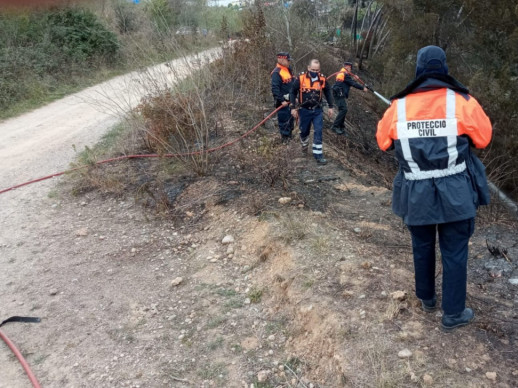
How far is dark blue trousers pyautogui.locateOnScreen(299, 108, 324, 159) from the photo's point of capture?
704 cm

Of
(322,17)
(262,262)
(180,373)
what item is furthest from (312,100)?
(322,17)

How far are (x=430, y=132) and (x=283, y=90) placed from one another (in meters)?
5.24

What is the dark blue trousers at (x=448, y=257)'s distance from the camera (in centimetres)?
302

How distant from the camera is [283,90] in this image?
7.94 m

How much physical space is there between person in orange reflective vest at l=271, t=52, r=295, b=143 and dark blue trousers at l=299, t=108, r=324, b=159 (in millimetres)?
547

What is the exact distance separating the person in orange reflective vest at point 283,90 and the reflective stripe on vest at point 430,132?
15.8 ft

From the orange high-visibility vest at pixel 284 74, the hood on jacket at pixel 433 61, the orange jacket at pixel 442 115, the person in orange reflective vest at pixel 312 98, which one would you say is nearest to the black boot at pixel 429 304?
the orange jacket at pixel 442 115

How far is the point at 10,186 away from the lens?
269 inches

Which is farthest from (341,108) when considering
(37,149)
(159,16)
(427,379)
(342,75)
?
(427,379)

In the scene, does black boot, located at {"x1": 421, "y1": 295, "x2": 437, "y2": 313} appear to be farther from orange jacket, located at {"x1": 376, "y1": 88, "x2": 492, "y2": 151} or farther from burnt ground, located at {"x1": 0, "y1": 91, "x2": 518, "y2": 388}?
orange jacket, located at {"x1": 376, "y1": 88, "x2": 492, "y2": 151}

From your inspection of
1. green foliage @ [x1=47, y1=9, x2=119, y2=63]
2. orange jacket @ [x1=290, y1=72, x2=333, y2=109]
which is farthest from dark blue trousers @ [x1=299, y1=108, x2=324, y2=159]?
green foliage @ [x1=47, y1=9, x2=119, y2=63]

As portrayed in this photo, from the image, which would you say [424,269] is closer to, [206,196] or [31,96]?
[206,196]

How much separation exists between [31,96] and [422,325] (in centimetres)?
1289

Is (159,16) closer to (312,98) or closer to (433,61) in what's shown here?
(312,98)
